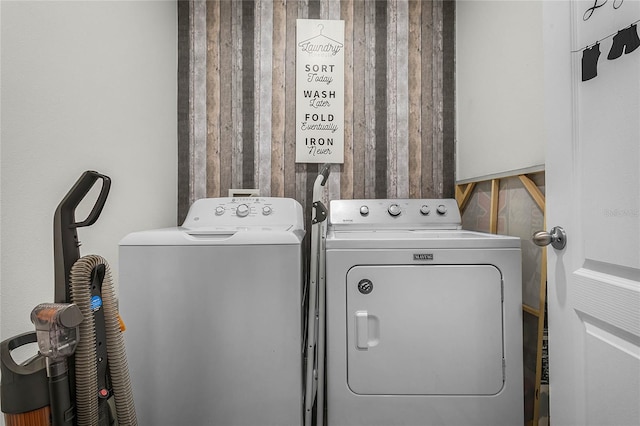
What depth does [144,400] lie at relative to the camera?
131 centimetres

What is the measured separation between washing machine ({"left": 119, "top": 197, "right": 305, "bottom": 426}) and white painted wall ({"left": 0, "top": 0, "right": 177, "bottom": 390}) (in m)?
0.29

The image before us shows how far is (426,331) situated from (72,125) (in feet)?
5.14

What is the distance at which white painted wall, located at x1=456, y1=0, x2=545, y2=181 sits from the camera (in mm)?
1459

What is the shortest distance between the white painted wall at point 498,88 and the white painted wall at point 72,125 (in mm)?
1808

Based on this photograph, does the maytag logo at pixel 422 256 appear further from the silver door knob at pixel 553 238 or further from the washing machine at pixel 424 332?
the silver door knob at pixel 553 238

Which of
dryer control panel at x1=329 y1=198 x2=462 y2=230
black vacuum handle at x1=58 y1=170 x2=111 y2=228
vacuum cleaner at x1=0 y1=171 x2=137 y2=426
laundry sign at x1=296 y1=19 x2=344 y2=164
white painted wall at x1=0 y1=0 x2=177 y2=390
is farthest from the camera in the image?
laundry sign at x1=296 y1=19 x2=344 y2=164

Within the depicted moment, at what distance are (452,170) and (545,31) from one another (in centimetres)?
116

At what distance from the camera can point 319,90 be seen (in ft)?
7.18

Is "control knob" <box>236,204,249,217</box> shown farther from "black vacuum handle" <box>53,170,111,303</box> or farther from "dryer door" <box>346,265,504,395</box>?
"black vacuum handle" <box>53,170,111,303</box>

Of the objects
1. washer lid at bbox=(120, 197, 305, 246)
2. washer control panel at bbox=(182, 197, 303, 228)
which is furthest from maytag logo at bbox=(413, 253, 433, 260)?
washer control panel at bbox=(182, 197, 303, 228)

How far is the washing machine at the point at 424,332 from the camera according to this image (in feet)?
4.44

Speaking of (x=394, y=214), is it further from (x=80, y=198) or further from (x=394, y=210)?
(x=80, y=198)

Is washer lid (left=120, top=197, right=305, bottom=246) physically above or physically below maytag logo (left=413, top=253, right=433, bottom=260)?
above

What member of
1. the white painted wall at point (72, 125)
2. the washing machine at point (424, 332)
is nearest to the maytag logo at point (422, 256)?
the washing machine at point (424, 332)
